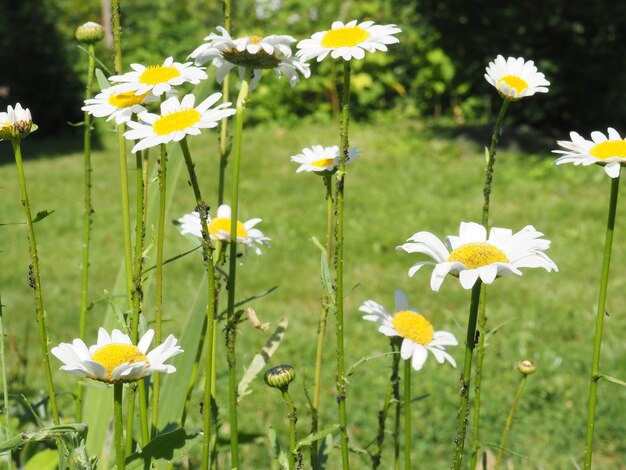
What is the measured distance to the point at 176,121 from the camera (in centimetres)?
91

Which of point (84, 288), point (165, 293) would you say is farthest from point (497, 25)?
point (84, 288)

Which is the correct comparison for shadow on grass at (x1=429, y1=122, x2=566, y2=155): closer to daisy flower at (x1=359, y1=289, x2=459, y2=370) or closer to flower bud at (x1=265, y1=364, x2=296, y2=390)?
daisy flower at (x1=359, y1=289, x2=459, y2=370)

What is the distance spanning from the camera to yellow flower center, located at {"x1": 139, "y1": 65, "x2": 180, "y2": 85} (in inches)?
38.4

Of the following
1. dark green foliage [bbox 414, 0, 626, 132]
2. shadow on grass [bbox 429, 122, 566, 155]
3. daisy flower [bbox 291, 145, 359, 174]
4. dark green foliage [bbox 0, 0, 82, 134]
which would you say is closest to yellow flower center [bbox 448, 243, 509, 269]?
daisy flower [bbox 291, 145, 359, 174]

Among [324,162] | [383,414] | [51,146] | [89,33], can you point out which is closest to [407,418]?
[383,414]

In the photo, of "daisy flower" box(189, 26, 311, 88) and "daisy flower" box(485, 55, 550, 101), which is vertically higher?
"daisy flower" box(189, 26, 311, 88)

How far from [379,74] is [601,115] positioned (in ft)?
8.64

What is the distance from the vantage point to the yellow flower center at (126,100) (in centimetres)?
100

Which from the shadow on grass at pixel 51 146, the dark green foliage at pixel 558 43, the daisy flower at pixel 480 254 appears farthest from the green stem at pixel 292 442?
the shadow on grass at pixel 51 146

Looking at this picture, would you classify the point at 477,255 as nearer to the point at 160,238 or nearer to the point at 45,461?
the point at 160,238

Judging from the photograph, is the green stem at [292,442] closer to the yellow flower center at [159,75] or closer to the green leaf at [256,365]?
the green leaf at [256,365]

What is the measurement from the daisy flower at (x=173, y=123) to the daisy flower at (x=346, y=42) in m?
0.15

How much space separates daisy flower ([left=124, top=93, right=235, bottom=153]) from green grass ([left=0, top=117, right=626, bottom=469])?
26cm

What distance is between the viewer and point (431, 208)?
5.11 meters
